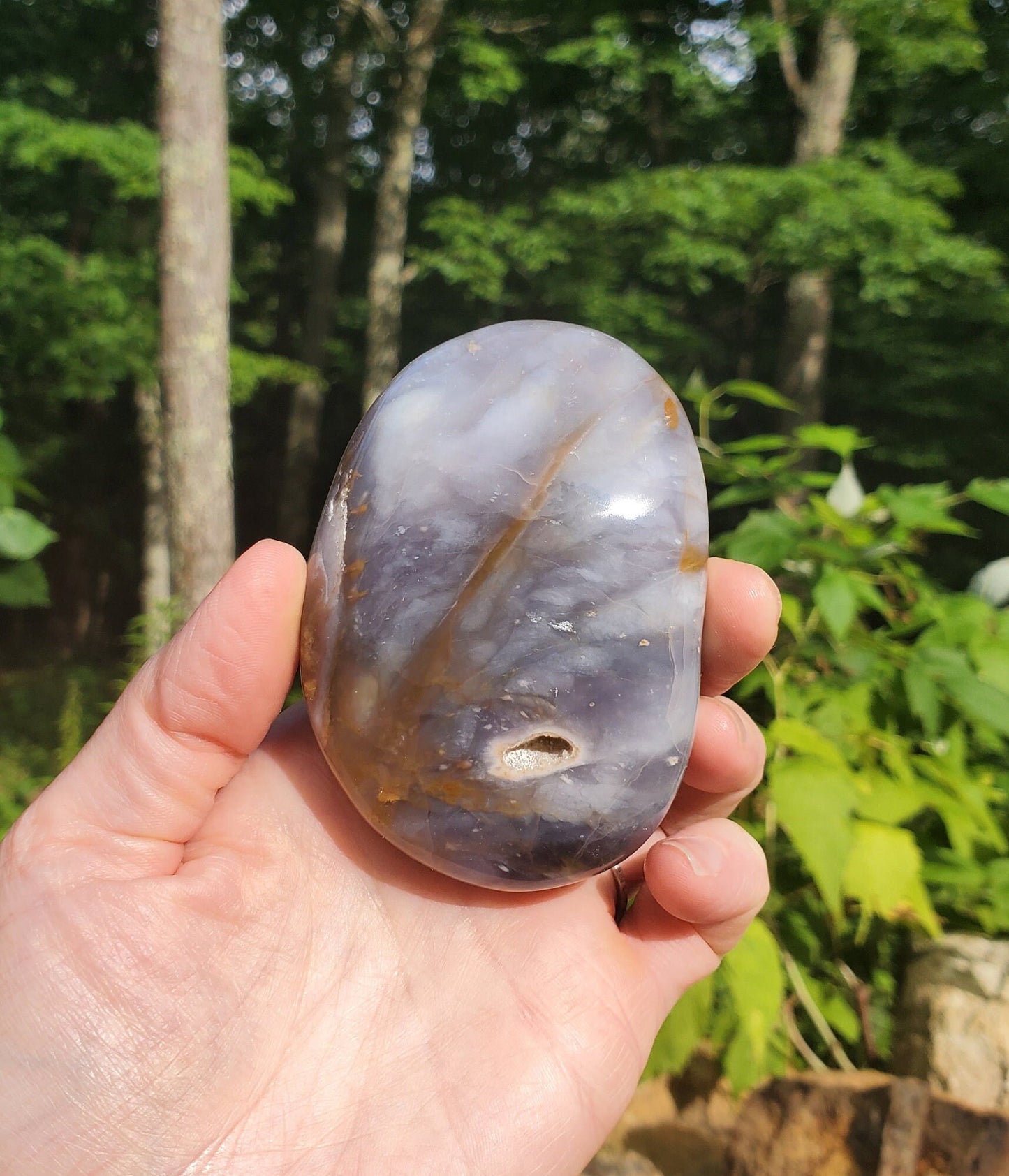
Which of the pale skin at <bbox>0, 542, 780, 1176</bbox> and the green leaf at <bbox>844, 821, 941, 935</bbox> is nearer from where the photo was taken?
the pale skin at <bbox>0, 542, 780, 1176</bbox>

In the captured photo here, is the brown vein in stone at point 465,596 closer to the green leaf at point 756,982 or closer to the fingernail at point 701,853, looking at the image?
the fingernail at point 701,853

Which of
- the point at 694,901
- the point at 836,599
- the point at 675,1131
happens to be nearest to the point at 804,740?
the point at 836,599

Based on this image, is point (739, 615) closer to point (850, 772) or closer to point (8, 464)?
point (850, 772)

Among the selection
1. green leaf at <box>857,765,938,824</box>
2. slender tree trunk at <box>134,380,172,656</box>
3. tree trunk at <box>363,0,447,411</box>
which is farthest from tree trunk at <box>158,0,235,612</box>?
green leaf at <box>857,765,938,824</box>

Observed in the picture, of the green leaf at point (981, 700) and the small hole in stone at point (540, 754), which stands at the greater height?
the small hole in stone at point (540, 754)

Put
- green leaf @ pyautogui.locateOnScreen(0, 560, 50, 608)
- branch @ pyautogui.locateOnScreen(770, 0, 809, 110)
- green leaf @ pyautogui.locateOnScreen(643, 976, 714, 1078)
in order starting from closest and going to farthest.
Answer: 1. green leaf @ pyautogui.locateOnScreen(643, 976, 714, 1078)
2. green leaf @ pyautogui.locateOnScreen(0, 560, 50, 608)
3. branch @ pyautogui.locateOnScreen(770, 0, 809, 110)

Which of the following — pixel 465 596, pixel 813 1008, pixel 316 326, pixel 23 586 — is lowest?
pixel 813 1008

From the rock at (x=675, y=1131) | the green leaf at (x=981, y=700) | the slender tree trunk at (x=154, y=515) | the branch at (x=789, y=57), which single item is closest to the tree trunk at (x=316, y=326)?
the slender tree trunk at (x=154, y=515)

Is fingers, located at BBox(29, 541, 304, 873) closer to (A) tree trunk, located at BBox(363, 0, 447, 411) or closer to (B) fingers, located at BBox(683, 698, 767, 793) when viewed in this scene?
(B) fingers, located at BBox(683, 698, 767, 793)
